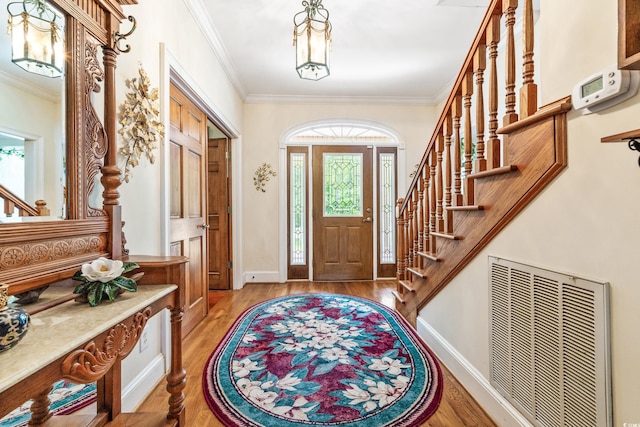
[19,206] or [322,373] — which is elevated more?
[19,206]

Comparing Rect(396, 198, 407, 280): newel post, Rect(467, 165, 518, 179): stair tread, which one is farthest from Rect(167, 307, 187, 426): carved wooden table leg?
Rect(396, 198, 407, 280): newel post

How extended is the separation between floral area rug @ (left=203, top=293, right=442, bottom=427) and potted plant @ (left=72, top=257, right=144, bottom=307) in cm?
93

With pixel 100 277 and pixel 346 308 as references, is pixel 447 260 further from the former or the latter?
pixel 100 277

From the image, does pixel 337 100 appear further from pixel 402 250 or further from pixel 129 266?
pixel 129 266

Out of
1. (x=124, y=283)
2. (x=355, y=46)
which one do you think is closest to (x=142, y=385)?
(x=124, y=283)

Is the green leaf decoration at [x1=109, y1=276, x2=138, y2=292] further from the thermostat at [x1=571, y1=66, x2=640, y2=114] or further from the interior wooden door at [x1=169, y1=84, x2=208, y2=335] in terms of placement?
the thermostat at [x1=571, y1=66, x2=640, y2=114]

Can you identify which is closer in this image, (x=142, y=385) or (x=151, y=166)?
(x=142, y=385)

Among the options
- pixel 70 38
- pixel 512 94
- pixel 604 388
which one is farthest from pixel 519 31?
pixel 70 38

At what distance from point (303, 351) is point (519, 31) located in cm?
324

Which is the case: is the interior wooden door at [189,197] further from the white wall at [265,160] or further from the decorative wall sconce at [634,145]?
the decorative wall sconce at [634,145]

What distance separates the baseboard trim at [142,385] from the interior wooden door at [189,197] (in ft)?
2.02

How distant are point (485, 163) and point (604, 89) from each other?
767 millimetres

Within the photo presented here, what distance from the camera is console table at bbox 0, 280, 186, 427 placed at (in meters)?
0.63

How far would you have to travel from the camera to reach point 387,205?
468 centimetres
